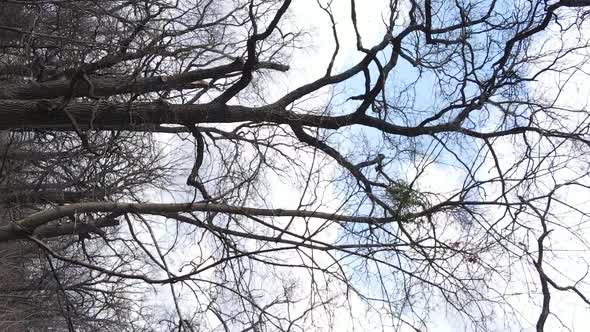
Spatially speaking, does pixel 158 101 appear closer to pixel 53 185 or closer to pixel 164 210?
pixel 164 210

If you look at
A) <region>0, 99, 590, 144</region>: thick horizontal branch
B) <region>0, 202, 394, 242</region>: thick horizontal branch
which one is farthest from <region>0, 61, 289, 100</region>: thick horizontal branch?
<region>0, 202, 394, 242</region>: thick horizontal branch

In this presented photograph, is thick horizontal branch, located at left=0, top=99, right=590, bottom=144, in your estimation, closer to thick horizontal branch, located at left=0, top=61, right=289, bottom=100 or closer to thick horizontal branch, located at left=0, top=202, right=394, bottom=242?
thick horizontal branch, located at left=0, top=61, right=289, bottom=100

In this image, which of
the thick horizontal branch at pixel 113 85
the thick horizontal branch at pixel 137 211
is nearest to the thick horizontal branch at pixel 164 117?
the thick horizontal branch at pixel 113 85

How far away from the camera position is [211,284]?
680 centimetres

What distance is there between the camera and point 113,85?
8047mm

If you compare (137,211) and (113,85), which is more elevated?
(113,85)

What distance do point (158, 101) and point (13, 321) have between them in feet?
12.6

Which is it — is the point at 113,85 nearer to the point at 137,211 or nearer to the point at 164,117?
the point at 164,117

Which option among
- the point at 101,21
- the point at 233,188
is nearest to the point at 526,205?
the point at 233,188

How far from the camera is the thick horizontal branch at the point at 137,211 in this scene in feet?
21.8

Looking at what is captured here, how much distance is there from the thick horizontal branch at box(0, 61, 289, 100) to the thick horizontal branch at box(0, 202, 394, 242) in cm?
174

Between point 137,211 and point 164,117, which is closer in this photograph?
point 137,211

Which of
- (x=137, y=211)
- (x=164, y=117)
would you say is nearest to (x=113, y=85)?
(x=164, y=117)

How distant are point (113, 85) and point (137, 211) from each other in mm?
2031
